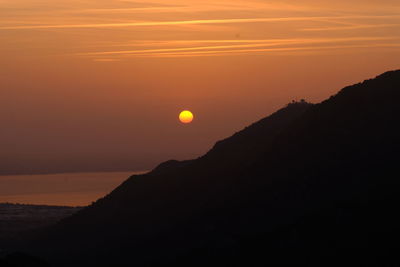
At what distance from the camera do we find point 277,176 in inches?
3423

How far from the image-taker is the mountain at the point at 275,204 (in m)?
74.5

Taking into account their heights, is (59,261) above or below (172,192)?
below

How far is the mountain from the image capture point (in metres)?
74.5

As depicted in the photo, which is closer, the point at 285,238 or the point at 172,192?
the point at 285,238

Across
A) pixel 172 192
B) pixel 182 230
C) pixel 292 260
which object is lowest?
pixel 292 260

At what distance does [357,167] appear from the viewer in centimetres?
8250

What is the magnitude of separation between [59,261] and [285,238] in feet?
70.9

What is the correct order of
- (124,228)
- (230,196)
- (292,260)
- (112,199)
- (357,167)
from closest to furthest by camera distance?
(292,260)
(357,167)
(230,196)
(124,228)
(112,199)

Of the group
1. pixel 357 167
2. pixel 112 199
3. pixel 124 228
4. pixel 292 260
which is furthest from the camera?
pixel 112 199

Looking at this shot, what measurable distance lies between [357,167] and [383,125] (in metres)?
5.67

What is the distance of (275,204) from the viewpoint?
83.1 metres

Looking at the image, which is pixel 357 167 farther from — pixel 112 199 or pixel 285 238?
pixel 112 199

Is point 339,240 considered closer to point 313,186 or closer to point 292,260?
point 292,260

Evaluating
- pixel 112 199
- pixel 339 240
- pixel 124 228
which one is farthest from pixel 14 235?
pixel 339 240
